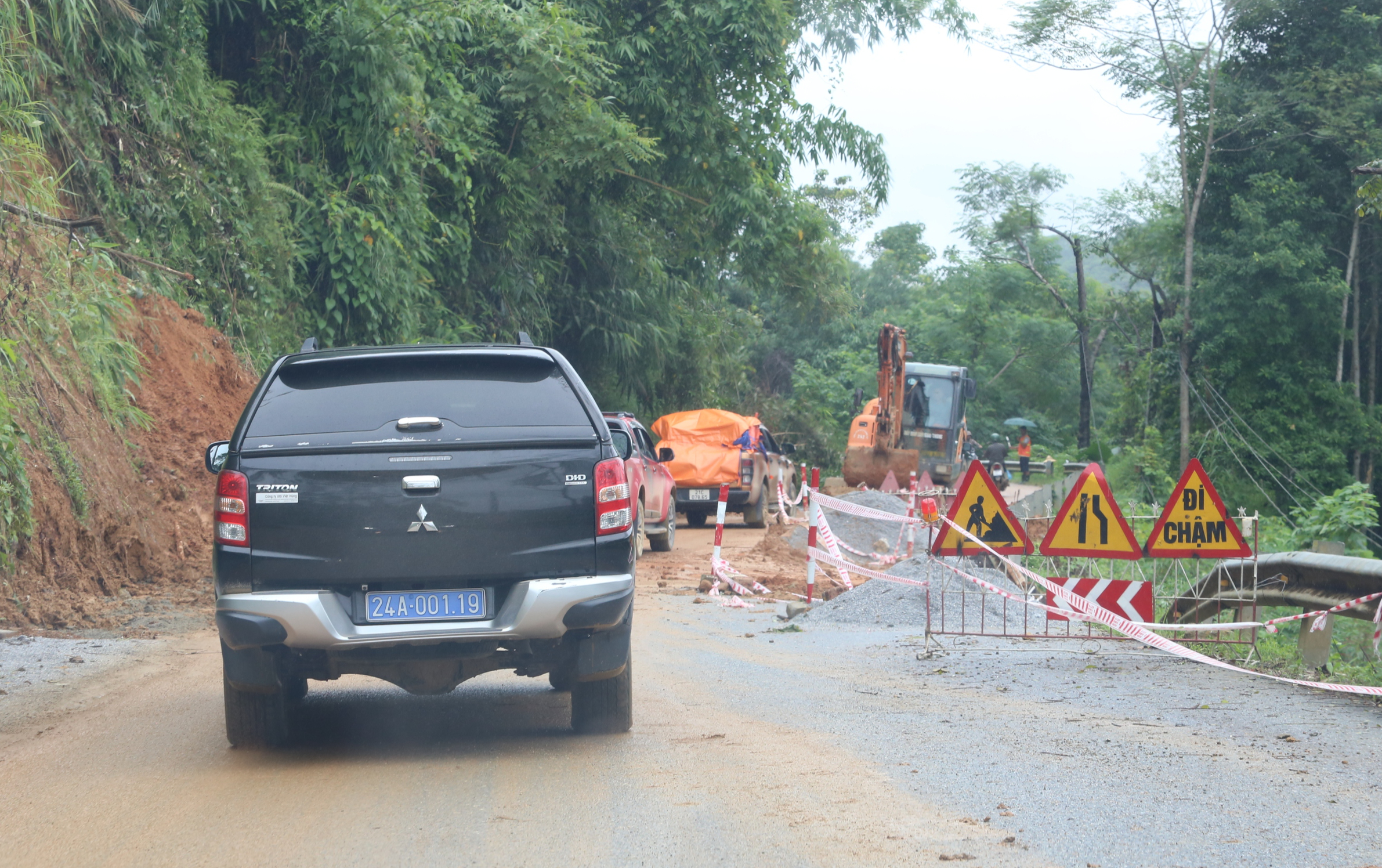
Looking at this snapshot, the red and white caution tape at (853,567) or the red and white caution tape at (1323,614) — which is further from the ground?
the red and white caution tape at (1323,614)

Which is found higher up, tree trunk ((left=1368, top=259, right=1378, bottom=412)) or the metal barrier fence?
tree trunk ((left=1368, top=259, right=1378, bottom=412))

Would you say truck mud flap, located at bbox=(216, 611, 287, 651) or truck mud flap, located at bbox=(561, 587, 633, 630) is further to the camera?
truck mud flap, located at bbox=(561, 587, 633, 630)

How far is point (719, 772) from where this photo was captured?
18.0 feet

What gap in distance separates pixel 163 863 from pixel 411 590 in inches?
62.2

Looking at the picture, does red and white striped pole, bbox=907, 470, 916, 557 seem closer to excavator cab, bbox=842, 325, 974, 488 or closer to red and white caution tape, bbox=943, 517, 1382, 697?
red and white caution tape, bbox=943, 517, 1382, 697

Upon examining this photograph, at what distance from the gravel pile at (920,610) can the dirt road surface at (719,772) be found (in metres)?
2.69

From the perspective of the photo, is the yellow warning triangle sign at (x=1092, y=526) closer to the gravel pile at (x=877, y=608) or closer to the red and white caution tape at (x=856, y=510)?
the gravel pile at (x=877, y=608)

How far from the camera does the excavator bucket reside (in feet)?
102

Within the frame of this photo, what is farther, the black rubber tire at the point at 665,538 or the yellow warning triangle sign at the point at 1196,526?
the black rubber tire at the point at 665,538

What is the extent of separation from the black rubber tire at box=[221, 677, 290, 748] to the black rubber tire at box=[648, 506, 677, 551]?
12171 millimetres

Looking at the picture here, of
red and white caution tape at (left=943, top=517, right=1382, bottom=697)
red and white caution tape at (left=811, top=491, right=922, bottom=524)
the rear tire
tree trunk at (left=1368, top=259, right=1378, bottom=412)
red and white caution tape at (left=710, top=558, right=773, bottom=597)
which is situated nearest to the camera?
the rear tire

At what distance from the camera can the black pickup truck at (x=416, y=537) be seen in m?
5.45

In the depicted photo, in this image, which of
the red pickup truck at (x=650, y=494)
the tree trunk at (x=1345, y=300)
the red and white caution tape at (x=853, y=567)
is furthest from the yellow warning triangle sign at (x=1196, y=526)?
the tree trunk at (x=1345, y=300)

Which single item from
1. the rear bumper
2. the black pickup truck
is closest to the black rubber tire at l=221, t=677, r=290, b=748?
the black pickup truck
